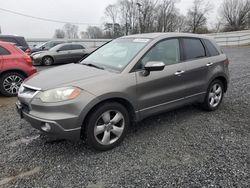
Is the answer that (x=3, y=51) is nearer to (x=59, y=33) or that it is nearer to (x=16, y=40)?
(x=16, y=40)

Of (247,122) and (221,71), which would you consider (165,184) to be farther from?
(221,71)

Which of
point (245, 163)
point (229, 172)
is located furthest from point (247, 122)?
point (229, 172)

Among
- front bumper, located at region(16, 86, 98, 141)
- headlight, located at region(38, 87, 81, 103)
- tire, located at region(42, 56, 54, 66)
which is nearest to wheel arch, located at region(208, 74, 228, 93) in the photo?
front bumper, located at region(16, 86, 98, 141)

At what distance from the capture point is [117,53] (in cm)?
390

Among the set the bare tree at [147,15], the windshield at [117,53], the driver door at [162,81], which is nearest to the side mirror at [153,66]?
the driver door at [162,81]

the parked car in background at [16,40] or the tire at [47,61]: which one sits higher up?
the parked car in background at [16,40]

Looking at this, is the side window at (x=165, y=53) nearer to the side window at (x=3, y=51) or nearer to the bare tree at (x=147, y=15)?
the side window at (x=3, y=51)

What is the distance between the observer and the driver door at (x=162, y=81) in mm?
3500

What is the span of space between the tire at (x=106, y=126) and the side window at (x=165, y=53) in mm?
858

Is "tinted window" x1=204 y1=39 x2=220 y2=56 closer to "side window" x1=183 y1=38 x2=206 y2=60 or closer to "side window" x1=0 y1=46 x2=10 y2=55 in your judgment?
"side window" x1=183 y1=38 x2=206 y2=60

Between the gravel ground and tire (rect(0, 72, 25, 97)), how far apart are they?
90.1 inches

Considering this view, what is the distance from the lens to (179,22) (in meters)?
65.7

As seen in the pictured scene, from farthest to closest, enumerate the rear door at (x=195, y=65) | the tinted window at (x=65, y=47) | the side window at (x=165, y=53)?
the tinted window at (x=65, y=47)
the rear door at (x=195, y=65)
the side window at (x=165, y=53)

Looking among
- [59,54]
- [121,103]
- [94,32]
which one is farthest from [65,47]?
[94,32]
